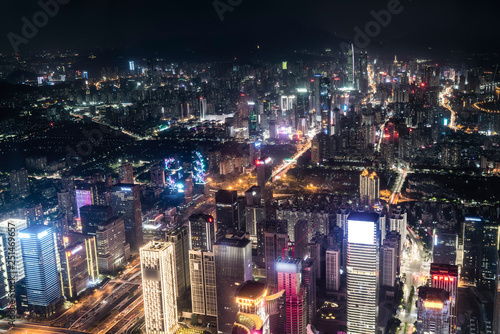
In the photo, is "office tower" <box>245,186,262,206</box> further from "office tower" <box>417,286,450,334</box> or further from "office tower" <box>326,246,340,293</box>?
"office tower" <box>417,286,450,334</box>

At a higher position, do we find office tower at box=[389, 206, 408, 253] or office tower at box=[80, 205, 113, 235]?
office tower at box=[80, 205, 113, 235]

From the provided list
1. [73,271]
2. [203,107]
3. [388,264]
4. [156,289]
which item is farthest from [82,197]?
[203,107]

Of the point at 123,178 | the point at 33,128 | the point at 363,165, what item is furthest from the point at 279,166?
the point at 33,128

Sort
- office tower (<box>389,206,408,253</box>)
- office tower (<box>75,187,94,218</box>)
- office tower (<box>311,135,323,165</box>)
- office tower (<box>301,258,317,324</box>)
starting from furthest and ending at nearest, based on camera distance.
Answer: office tower (<box>311,135,323,165</box>) → office tower (<box>75,187,94,218</box>) → office tower (<box>389,206,408,253</box>) → office tower (<box>301,258,317,324</box>)

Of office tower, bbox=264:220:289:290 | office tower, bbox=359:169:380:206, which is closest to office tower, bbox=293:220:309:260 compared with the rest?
office tower, bbox=264:220:289:290

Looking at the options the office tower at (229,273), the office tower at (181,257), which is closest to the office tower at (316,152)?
the office tower at (181,257)

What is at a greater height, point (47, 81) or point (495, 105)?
point (47, 81)

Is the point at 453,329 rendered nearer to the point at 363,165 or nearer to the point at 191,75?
the point at 363,165
